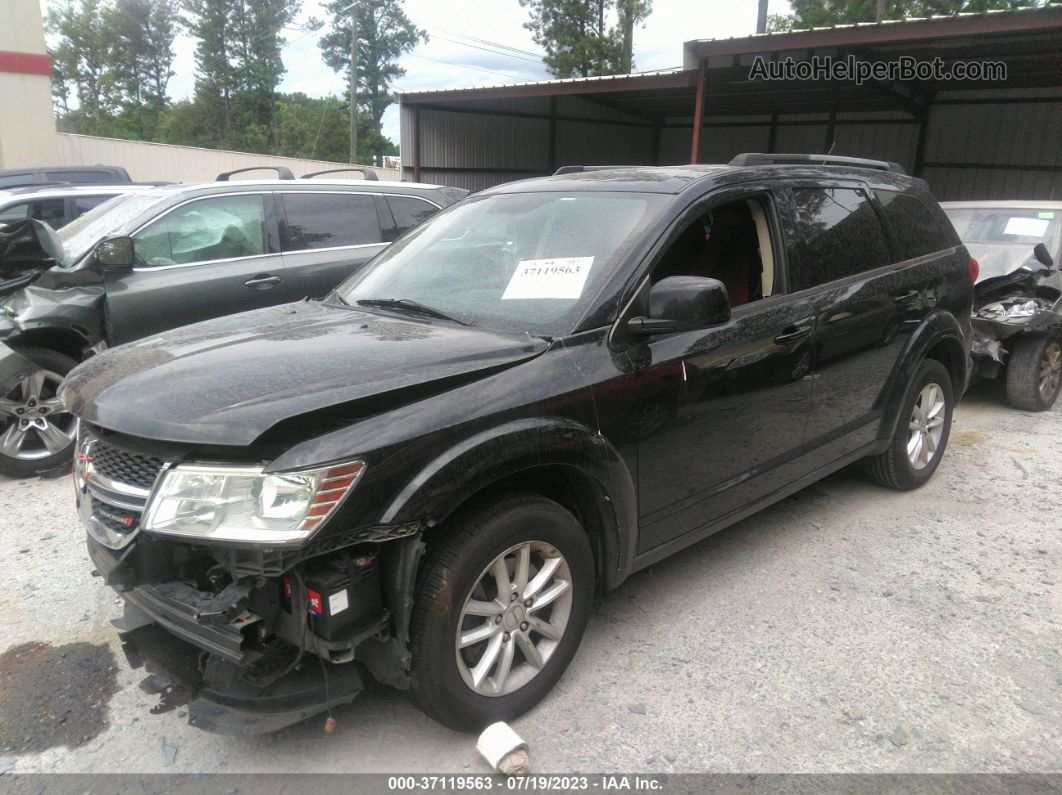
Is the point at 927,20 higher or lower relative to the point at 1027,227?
higher

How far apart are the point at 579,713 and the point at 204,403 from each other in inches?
65.7

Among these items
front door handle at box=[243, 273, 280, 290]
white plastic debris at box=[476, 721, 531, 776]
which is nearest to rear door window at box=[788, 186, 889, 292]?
white plastic debris at box=[476, 721, 531, 776]

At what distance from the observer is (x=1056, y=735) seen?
270 cm

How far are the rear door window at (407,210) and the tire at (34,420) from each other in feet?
8.87

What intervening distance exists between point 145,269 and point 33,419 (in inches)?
47.4

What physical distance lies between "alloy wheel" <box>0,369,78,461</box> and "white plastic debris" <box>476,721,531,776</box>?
378cm

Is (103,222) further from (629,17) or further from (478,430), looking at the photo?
(629,17)

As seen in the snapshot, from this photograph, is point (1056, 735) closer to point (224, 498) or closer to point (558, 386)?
point (558, 386)

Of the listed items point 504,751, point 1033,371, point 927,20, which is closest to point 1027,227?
point 1033,371

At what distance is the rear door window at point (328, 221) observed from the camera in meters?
5.99

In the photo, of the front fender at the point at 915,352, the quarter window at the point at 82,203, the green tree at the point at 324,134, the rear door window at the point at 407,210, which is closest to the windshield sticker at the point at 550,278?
the front fender at the point at 915,352

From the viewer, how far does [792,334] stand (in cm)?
355

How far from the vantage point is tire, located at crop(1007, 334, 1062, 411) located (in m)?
6.55

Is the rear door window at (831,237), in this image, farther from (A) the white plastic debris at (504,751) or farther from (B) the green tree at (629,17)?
(B) the green tree at (629,17)
